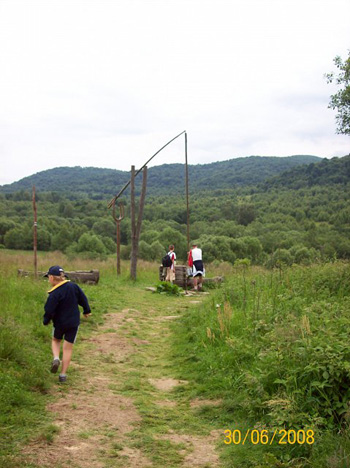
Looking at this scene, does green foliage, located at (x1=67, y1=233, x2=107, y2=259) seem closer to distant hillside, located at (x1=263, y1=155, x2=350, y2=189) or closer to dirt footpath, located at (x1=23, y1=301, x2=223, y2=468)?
dirt footpath, located at (x1=23, y1=301, x2=223, y2=468)

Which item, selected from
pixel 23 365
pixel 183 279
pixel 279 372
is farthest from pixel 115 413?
pixel 183 279

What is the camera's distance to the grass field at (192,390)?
4.08m

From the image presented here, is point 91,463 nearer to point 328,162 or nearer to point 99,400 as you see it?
point 99,400

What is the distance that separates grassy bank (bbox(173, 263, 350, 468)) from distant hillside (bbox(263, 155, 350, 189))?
10330 centimetres

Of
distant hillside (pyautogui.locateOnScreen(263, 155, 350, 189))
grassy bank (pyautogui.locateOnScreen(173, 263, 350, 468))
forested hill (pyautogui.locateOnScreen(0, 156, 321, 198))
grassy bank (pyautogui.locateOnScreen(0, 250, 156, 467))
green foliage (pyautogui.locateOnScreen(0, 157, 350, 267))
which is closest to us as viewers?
grassy bank (pyautogui.locateOnScreen(173, 263, 350, 468))

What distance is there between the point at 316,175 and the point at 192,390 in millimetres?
117118

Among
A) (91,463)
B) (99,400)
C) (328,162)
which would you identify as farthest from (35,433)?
(328,162)

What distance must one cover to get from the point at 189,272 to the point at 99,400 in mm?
10926

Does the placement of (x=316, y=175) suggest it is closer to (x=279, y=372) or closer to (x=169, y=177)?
(x=169, y=177)

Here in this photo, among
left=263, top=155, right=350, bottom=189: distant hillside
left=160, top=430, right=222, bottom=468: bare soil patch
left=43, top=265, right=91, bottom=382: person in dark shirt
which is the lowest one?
left=160, top=430, right=222, bottom=468: bare soil patch

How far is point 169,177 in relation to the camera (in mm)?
163375

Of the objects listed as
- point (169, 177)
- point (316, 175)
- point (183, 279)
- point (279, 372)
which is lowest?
point (183, 279)

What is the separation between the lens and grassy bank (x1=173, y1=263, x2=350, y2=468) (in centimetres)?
402

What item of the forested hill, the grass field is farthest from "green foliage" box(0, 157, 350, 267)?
the grass field
